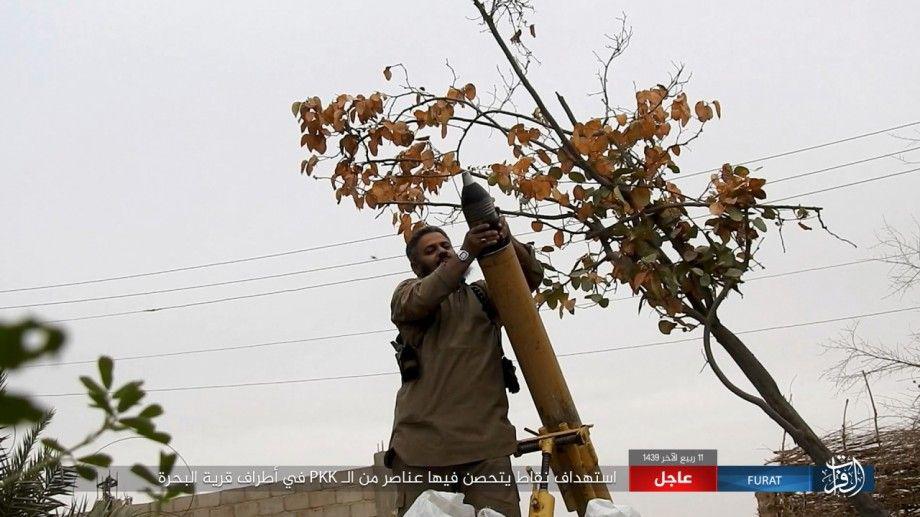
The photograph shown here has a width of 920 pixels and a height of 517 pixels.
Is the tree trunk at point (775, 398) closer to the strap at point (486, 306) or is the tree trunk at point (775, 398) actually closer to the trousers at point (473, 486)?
the strap at point (486, 306)

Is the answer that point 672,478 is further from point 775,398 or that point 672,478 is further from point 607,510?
point 607,510

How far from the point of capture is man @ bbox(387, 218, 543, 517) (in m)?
3.22

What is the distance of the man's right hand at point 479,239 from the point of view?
126 inches

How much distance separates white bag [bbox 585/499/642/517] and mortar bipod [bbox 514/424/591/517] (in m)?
0.13

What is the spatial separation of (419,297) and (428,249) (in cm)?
39

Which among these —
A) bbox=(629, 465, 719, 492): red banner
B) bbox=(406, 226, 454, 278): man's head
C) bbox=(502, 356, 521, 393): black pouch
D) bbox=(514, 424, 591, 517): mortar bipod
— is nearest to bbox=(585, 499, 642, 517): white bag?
bbox=(514, 424, 591, 517): mortar bipod

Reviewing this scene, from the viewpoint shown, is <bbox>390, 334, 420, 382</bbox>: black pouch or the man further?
<bbox>390, 334, 420, 382</bbox>: black pouch

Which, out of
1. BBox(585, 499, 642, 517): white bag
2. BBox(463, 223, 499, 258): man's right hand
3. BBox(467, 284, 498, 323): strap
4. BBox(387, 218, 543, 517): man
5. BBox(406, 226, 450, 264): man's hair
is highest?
BBox(406, 226, 450, 264): man's hair

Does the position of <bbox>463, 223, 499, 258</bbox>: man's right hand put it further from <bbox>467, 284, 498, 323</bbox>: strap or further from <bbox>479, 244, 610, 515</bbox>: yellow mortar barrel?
<bbox>467, 284, 498, 323</bbox>: strap

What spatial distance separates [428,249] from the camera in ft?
11.8

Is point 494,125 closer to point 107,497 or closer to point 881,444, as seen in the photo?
point 107,497

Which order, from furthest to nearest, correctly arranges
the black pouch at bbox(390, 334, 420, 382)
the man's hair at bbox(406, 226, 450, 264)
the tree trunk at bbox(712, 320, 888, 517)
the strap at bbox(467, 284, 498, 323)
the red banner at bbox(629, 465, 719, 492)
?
the red banner at bbox(629, 465, 719, 492), the tree trunk at bbox(712, 320, 888, 517), the man's hair at bbox(406, 226, 450, 264), the strap at bbox(467, 284, 498, 323), the black pouch at bbox(390, 334, 420, 382)

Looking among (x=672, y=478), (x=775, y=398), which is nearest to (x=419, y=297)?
(x=775, y=398)

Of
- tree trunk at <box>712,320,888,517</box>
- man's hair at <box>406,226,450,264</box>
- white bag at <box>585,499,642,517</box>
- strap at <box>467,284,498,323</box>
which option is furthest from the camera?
tree trunk at <box>712,320,888,517</box>
